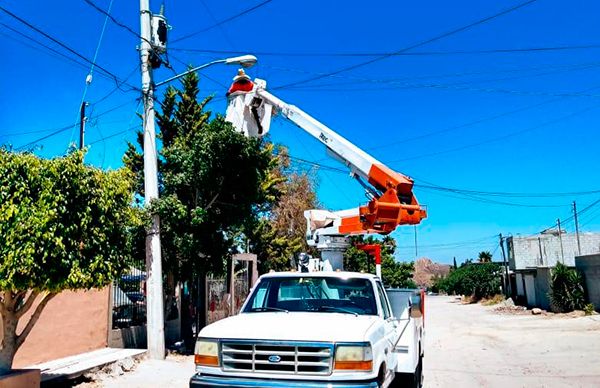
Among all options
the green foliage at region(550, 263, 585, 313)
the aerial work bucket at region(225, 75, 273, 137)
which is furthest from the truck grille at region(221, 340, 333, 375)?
the green foliage at region(550, 263, 585, 313)

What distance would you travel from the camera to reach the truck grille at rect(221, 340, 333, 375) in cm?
514

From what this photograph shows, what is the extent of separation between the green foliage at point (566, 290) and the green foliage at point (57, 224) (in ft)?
86.2

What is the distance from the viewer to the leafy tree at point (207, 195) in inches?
510

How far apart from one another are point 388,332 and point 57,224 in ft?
14.7

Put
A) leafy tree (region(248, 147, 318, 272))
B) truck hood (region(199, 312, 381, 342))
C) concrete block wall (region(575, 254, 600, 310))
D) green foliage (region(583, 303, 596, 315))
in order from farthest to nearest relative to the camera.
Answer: leafy tree (region(248, 147, 318, 272))
concrete block wall (region(575, 254, 600, 310))
green foliage (region(583, 303, 596, 315))
truck hood (region(199, 312, 381, 342))

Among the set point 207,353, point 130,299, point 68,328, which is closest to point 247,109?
point 130,299

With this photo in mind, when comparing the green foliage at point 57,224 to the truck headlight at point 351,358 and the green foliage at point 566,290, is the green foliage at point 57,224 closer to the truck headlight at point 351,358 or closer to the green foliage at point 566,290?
the truck headlight at point 351,358

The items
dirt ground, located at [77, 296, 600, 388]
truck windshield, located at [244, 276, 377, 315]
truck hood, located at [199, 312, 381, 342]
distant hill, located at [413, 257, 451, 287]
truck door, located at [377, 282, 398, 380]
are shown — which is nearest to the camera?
truck hood, located at [199, 312, 381, 342]

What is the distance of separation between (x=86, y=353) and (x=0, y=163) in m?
6.06

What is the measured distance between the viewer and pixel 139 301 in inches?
555

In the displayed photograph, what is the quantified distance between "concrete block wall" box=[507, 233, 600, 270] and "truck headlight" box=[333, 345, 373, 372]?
1578 inches

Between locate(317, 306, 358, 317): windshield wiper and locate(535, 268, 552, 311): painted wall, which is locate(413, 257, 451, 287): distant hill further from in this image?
locate(317, 306, 358, 317): windshield wiper

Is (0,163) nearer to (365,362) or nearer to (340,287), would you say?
(340,287)

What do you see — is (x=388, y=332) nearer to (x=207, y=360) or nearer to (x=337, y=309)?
(x=337, y=309)
